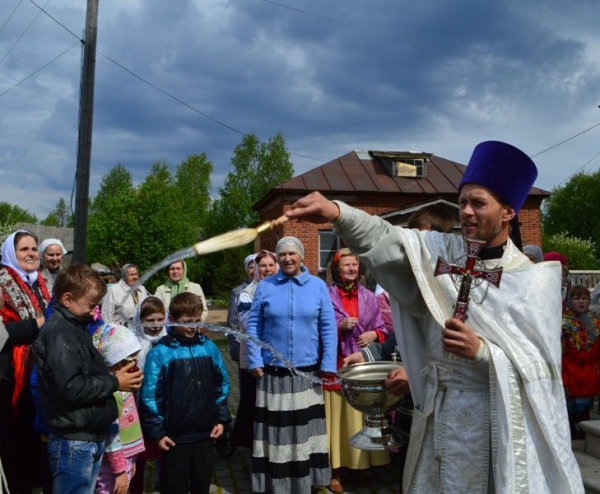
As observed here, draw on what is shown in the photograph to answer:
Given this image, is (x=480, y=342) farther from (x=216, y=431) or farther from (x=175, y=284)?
(x=175, y=284)

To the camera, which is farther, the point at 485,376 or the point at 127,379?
the point at 127,379

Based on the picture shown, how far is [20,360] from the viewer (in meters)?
4.25

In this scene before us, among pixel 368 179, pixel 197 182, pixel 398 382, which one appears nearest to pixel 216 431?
pixel 398 382

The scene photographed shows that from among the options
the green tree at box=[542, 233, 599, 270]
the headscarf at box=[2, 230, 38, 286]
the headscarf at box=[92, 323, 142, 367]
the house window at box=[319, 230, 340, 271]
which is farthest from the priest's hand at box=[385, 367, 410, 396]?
the green tree at box=[542, 233, 599, 270]

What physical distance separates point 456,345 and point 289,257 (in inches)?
109

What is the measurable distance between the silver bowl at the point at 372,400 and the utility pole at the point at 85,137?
691 cm

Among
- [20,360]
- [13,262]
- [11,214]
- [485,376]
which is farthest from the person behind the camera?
[11,214]

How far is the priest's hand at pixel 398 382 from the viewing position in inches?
100

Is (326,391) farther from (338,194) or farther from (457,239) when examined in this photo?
(338,194)

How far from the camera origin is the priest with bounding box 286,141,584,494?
6.95 feet

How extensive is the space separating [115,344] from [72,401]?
21.2 inches

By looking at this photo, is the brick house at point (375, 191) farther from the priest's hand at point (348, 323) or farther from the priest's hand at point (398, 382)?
the priest's hand at point (398, 382)

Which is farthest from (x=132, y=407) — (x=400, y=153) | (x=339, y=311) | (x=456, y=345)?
(x=400, y=153)

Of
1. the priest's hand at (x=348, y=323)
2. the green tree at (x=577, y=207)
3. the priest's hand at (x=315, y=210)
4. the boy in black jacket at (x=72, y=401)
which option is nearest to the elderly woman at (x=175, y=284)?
the priest's hand at (x=348, y=323)
